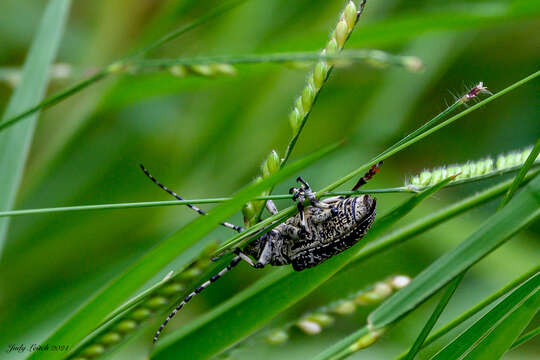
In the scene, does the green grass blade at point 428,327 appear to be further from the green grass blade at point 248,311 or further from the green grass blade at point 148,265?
the green grass blade at point 148,265

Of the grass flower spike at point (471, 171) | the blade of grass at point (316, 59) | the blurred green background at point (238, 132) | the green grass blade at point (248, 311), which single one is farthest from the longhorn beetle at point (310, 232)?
the blurred green background at point (238, 132)

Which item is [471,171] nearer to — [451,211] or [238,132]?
[451,211]

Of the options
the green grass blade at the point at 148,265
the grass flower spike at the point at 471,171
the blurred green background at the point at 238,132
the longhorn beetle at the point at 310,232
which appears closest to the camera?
the green grass blade at the point at 148,265

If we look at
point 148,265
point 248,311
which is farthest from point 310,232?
point 148,265

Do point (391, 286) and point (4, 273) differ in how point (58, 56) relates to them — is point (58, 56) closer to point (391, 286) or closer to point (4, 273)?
point (4, 273)

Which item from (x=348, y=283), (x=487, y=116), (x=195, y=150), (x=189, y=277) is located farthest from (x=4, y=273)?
(x=487, y=116)

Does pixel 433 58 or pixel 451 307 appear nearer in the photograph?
pixel 451 307
